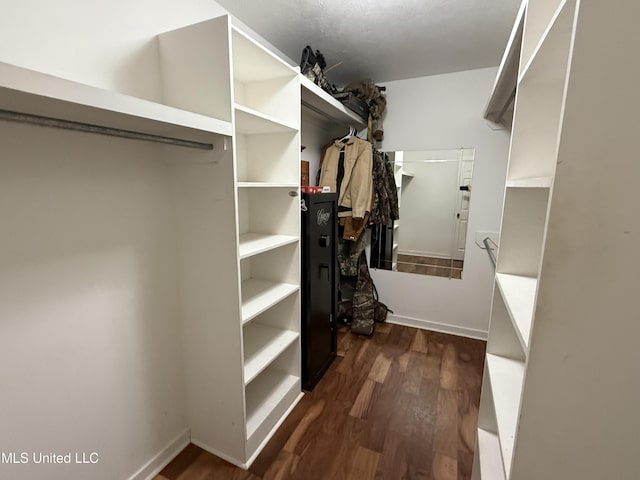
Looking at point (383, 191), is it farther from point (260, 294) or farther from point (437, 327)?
point (260, 294)

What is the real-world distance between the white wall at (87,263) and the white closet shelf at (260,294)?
41 cm

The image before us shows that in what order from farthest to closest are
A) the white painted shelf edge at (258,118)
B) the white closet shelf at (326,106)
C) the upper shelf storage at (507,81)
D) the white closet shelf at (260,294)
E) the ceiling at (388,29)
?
1. the white closet shelf at (326,106)
2. the ceiling at (388,29)
3. the white closet shelf at (260,294)
4. the white painted shelf edge at (258,118)
5. the upper shelf storage at (507,81)

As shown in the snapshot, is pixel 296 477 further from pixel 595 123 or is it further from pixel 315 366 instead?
pixel 595 123

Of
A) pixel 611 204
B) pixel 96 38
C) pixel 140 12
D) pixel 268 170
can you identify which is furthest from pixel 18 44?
pixel 611 204

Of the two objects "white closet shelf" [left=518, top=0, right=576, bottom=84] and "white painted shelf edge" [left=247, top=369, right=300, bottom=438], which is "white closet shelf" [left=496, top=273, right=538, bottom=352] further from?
"white painted shelf edge" [left=247, top=369, right=300, bottom=438]

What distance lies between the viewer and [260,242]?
168 centimetres

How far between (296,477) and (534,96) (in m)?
1.95

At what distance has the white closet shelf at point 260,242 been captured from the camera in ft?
4.75

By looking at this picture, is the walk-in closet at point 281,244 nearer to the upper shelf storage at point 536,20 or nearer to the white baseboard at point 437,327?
the upper shelf storage at point 536,20

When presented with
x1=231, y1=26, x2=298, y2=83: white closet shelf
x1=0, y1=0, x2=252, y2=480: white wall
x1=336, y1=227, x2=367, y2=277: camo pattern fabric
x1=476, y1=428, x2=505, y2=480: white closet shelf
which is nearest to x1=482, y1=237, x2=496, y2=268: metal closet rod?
x1=336, y1=227, x2=367, y2=277: camo pattern fabric

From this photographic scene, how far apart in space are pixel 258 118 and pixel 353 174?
1.37 meters

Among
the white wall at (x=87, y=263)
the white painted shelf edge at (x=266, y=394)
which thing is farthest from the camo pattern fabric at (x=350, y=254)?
the white wall at (x=87, y=263)

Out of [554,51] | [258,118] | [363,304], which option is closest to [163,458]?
[258,118]

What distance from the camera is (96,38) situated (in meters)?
1.09
